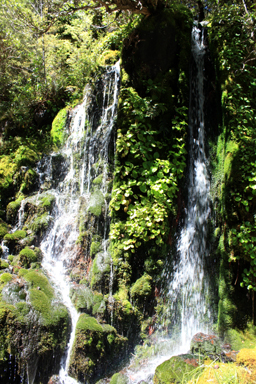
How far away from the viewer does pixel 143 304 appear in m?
4.39

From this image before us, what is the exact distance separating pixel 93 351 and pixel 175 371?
1445 mm

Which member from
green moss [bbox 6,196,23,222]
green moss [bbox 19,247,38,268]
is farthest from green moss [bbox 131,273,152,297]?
green moss [bbox 6,196,23,222]

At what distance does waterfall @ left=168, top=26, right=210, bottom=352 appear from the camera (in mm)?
4387

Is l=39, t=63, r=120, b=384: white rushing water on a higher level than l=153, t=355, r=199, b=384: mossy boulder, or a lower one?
higher

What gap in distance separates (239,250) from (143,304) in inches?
72.3

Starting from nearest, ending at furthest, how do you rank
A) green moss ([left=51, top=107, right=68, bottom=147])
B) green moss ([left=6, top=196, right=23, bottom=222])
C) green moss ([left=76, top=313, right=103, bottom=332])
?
1. green moss ([left=76, top=313, right=103, bottom=332])
2. green moss ([left=6, top=196, right=23, bottom=222])
3. green moss ([left=51, top=107, right=68, bottom=147])

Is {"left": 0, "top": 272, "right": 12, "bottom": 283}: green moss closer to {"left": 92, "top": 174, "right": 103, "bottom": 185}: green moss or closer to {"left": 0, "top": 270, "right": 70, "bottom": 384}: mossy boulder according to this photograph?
{"left": 0, "top": 270, "right": 70, "bottom": 384}: mossy boulder

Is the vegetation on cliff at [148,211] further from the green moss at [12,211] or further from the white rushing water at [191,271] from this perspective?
the green moss at [12,211]

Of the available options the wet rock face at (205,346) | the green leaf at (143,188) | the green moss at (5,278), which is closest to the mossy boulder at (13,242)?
the green moss at (5,278)

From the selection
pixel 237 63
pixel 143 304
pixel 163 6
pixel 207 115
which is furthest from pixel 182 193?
pixel 163 6

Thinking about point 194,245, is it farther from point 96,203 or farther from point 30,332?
point 30,332

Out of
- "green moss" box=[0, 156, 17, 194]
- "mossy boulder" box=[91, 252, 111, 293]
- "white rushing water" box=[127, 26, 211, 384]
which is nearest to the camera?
"white rushing water" box=[127, 26, 211, 384]

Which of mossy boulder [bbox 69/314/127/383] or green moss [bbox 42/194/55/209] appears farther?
green moss [bbox 42/194/55/209]

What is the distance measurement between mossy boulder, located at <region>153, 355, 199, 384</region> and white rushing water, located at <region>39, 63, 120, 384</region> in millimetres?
2325
